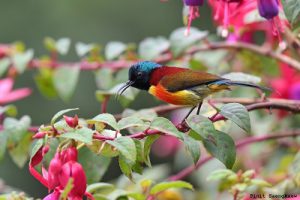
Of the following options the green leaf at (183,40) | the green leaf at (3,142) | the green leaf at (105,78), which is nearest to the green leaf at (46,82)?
the green leaf at (105,78)

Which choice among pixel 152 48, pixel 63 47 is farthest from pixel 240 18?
pixel 63 47

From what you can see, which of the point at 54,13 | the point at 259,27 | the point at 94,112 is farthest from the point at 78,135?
the point at 54,13

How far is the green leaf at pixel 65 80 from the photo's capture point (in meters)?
1.47

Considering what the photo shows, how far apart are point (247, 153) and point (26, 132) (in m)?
0.66

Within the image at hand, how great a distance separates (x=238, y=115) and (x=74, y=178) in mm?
224

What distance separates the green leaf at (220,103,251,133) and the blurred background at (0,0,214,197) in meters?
2.86

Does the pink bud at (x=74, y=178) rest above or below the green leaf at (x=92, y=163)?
above

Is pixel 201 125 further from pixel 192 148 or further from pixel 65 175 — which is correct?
pixel 65 175

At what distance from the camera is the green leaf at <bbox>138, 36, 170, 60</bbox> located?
1.43 meters

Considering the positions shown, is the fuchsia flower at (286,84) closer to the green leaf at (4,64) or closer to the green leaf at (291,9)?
the green leaf at (4,64)

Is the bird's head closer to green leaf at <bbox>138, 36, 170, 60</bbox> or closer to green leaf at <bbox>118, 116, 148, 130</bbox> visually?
green leaf at <bbox>118, 116, 148, 130</bbox>

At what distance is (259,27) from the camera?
4.94 feet

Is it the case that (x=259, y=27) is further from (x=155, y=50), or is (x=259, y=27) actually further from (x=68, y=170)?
(x=68, y=170)

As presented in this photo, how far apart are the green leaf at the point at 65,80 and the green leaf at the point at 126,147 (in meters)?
0.66
